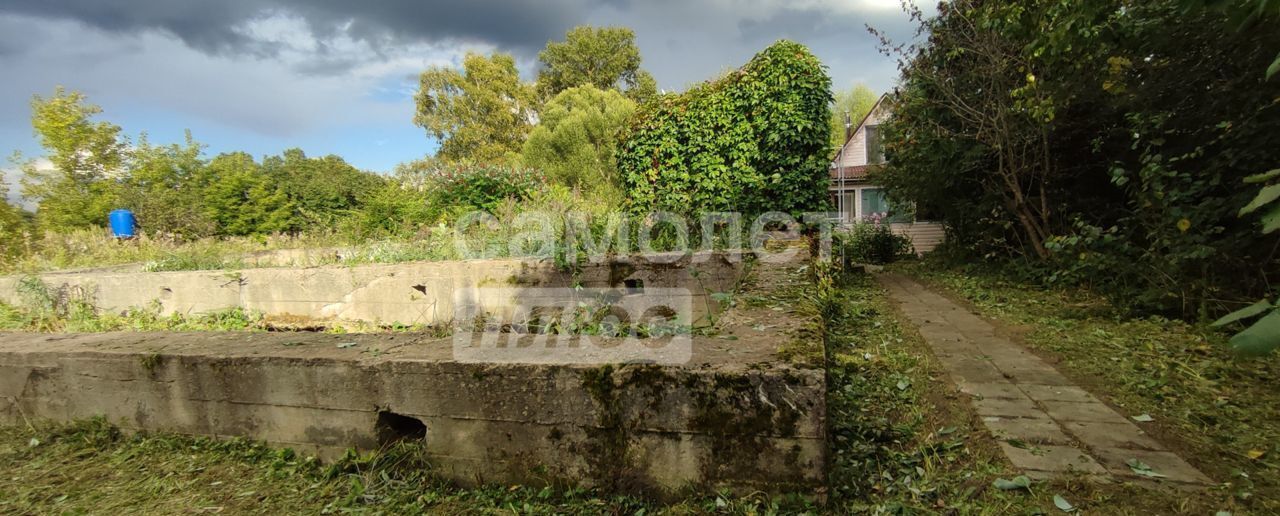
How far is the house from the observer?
13.9m

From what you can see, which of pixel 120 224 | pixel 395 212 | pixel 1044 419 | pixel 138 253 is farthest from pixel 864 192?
pixel 120 224

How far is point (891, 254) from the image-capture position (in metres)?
11.4

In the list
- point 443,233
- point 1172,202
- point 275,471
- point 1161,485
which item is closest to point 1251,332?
point 1161,485

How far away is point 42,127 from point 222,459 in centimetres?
2162

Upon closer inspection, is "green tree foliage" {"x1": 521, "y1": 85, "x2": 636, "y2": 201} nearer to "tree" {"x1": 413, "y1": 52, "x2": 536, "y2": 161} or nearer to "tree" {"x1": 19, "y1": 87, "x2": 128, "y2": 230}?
"tree" {"x1": 413, "y1": 52, "x2": 536, "y2": 161}

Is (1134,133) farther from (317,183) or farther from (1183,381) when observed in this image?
(317,183)

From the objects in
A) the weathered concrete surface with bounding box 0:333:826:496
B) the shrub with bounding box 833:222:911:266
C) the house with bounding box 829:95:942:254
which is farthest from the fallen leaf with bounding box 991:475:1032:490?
the house with bounding box 829:95:942:254

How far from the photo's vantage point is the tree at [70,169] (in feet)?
49.3

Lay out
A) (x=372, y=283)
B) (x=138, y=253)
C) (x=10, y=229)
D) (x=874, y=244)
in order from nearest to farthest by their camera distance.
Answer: (x=372, y=283) → (x=138, y=253) → (x=874, y=244) → (x=10, y=229)

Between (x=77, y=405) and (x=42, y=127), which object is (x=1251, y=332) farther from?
(x=42, y=127)

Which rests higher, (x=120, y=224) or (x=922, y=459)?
(x=120, y=224)

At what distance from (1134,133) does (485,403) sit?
546 cm

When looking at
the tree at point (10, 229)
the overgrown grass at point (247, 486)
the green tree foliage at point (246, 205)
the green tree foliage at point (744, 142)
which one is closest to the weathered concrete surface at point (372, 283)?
the overgrown grass at point (247, 486)

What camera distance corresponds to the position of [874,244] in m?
11.3
